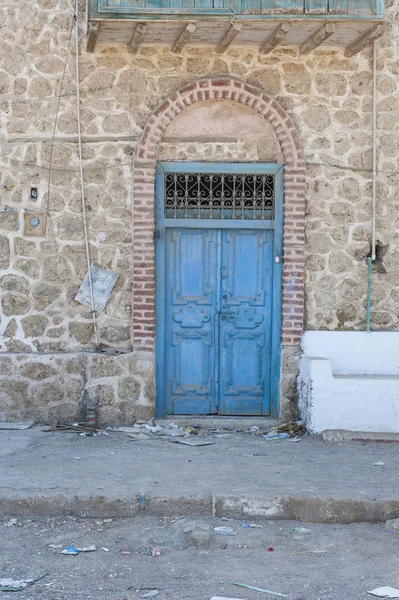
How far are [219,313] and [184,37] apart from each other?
3.18m

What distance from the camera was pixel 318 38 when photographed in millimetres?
9148

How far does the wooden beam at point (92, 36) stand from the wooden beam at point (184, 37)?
2.95 feet

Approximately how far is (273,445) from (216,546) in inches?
115

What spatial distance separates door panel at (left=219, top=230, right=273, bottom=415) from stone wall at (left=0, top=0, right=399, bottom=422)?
1.36 ft

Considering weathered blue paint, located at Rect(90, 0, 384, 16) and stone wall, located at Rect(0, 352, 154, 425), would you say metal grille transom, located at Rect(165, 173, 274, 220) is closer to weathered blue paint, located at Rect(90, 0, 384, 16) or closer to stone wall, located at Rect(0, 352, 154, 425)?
stone wall, located at Rect(0, 352, 154, 425)

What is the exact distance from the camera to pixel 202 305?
392 inches

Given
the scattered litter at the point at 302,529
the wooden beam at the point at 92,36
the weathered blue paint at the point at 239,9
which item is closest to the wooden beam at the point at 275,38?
the weathered blue paint at the point at 239,9

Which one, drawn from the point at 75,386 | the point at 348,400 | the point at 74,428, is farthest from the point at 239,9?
the point at 74,428

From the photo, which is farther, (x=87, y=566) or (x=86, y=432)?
(x=86, y=432)

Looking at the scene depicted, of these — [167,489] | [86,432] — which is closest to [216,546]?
[167,489]

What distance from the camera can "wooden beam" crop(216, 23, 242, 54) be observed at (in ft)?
28.9

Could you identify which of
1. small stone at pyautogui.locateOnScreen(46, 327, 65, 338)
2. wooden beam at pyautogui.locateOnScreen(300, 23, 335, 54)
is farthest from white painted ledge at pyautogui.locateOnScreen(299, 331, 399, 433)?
wooden beam at pyautogui.locateOnScreen(300, 23, 335, 54)

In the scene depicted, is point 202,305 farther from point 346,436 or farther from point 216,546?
point 216,546

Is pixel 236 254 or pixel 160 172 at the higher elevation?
pixel 160 172
